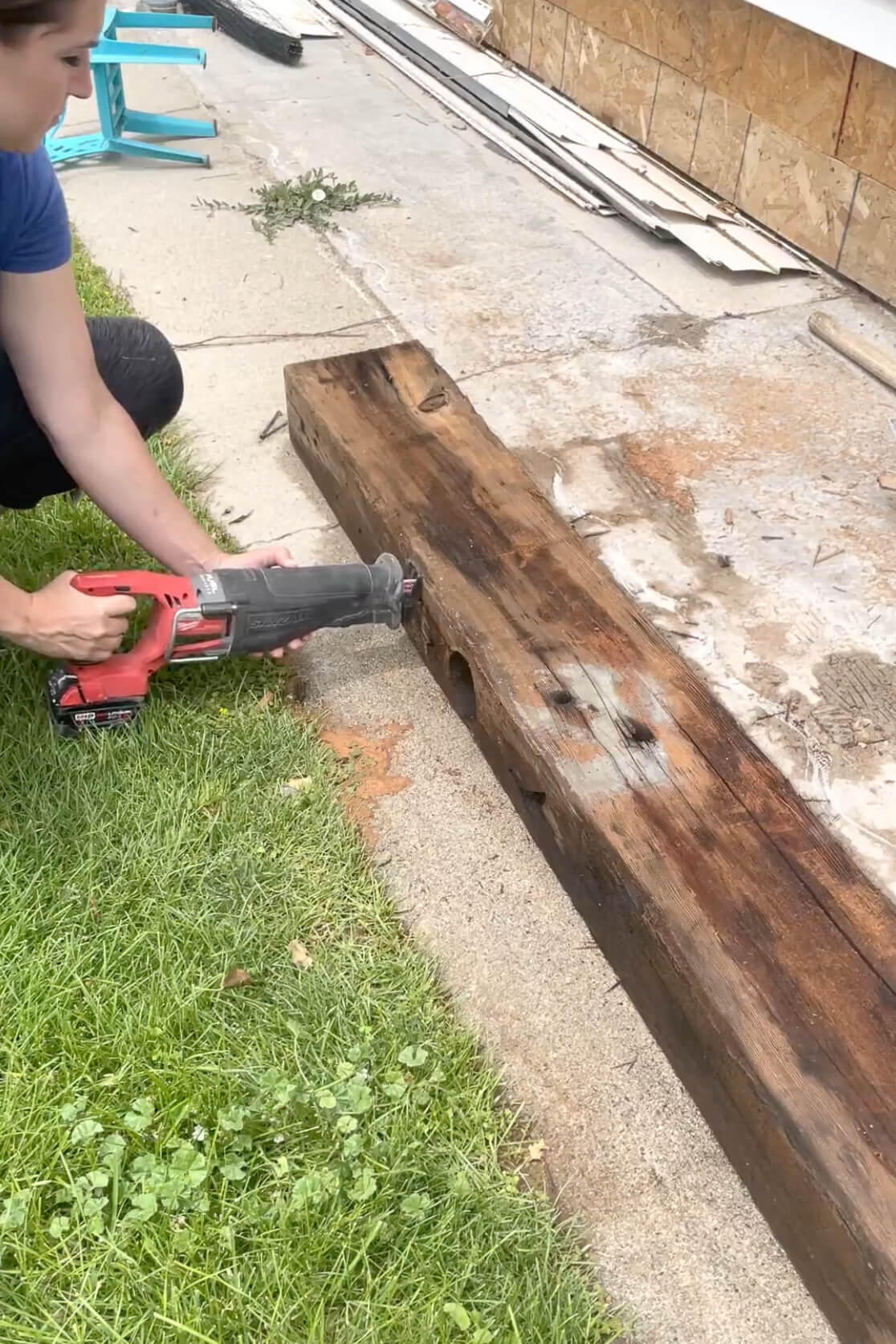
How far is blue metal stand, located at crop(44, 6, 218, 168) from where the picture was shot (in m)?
4.92

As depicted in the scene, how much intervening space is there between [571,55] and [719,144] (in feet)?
4.08

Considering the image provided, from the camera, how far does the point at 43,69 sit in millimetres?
1556

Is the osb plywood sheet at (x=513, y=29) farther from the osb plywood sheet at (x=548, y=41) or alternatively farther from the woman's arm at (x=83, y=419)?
the woman's arm at (x=83, y=419)

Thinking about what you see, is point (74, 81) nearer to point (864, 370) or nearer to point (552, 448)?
point (552, 448)

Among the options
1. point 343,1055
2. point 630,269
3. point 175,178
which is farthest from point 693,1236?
point 175,178

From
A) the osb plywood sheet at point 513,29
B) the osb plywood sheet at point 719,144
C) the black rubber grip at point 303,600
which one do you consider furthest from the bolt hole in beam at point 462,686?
the osb plywood sheet at point 513,29

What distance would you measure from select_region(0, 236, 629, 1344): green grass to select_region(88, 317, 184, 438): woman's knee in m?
0.63

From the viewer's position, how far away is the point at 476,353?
3.80 metres

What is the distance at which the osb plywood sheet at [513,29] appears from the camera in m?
5.77

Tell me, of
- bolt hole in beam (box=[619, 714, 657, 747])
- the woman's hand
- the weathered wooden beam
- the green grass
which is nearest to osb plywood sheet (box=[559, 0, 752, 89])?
the weathered wooden beam

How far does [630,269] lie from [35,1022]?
354 cm

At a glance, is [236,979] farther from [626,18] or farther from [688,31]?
[626,18]

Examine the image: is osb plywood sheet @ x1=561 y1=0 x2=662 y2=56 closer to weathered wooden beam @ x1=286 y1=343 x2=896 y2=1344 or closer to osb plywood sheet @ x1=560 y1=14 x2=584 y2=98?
osb plywood sheet @ x1=560 y1=14 x2=584 y2=98

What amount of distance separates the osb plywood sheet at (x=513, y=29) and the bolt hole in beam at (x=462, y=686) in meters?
4.66
